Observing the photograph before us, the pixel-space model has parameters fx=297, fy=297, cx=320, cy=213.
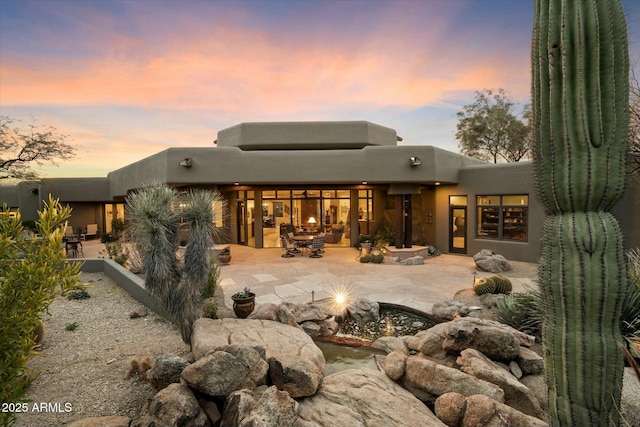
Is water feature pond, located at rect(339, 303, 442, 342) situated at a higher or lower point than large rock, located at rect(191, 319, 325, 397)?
lower

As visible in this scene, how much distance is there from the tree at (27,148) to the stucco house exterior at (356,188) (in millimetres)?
4553

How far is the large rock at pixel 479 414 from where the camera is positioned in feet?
10.9

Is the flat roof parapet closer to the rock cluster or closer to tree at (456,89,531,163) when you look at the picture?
the rock cluster

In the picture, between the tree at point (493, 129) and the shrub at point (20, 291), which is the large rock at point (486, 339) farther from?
the tree at point (493, 129)

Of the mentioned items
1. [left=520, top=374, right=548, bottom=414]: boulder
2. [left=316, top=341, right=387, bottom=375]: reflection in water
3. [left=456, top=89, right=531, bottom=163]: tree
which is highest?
[left=456, top=89, right=531, bottom=163]: tree

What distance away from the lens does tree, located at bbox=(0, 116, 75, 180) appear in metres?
17.5

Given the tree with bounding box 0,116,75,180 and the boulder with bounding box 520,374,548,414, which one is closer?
the boulder with bounding box 520,374,548,414

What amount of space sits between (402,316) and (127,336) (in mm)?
5826

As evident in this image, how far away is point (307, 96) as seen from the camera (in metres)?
16.2

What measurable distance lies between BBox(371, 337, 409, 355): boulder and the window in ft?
30.4

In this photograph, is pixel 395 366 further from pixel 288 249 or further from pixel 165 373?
pixel 288 249

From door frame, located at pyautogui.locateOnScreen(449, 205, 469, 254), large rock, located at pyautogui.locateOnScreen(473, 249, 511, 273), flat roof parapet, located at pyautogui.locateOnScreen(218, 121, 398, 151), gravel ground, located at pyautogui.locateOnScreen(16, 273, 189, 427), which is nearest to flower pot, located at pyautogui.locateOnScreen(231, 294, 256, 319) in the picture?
gravel ground, located at pyautogui.locateOnScreen(16, 273, 189, 427)

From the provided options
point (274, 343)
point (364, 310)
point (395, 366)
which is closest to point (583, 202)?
point (395, 366)

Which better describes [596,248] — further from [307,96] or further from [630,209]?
[307,96]
